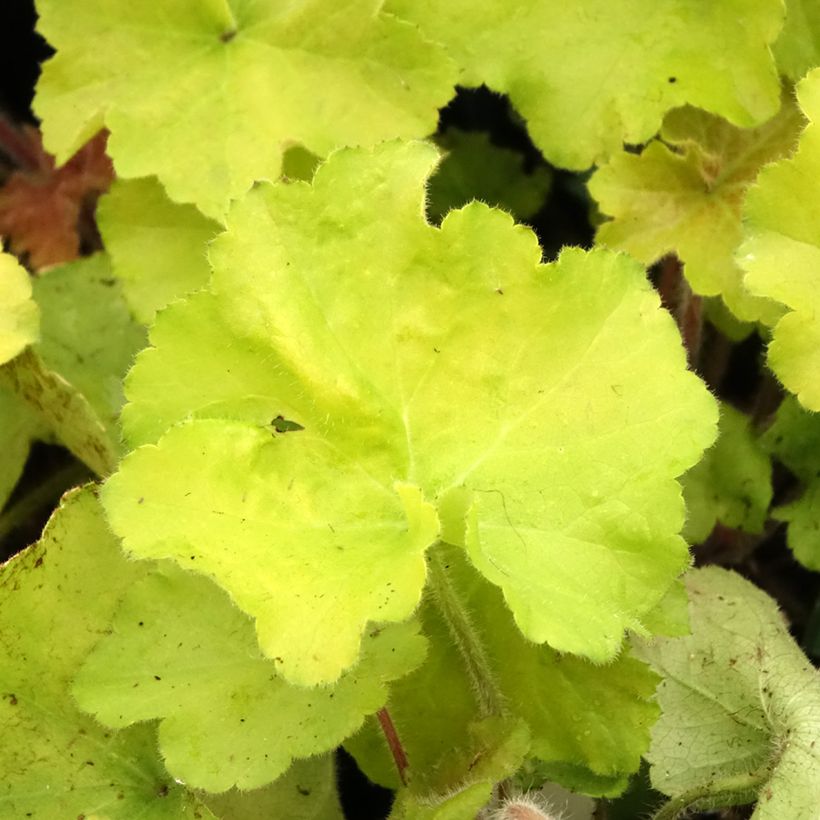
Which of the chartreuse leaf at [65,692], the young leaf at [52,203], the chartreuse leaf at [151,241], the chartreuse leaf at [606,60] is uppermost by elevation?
the chartreuse leaf at [606,60]

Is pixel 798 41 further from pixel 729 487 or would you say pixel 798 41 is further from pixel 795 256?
pixel 729 487

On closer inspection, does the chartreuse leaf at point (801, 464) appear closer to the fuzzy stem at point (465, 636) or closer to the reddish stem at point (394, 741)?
the fuzzy stem at point (465, 636)

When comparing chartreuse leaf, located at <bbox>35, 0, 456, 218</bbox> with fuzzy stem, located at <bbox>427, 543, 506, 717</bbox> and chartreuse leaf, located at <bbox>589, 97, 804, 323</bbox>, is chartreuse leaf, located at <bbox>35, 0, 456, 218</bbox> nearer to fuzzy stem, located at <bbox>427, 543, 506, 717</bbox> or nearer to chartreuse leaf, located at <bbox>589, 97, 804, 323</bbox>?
chartreuse leaf, located at <bbox>589, 97, 804, 323</bbox>

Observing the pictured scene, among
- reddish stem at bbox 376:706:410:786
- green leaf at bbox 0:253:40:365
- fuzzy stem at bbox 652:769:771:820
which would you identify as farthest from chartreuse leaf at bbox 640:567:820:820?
green leaf at bbox 0:253:40:365

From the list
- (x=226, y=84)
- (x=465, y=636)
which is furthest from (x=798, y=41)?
(x=465, y=636)

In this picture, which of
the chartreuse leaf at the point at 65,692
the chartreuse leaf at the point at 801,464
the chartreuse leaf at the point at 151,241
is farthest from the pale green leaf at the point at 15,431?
the chartreuse leaf at the point at 801,464

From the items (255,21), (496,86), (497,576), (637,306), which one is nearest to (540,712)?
(497,576)
